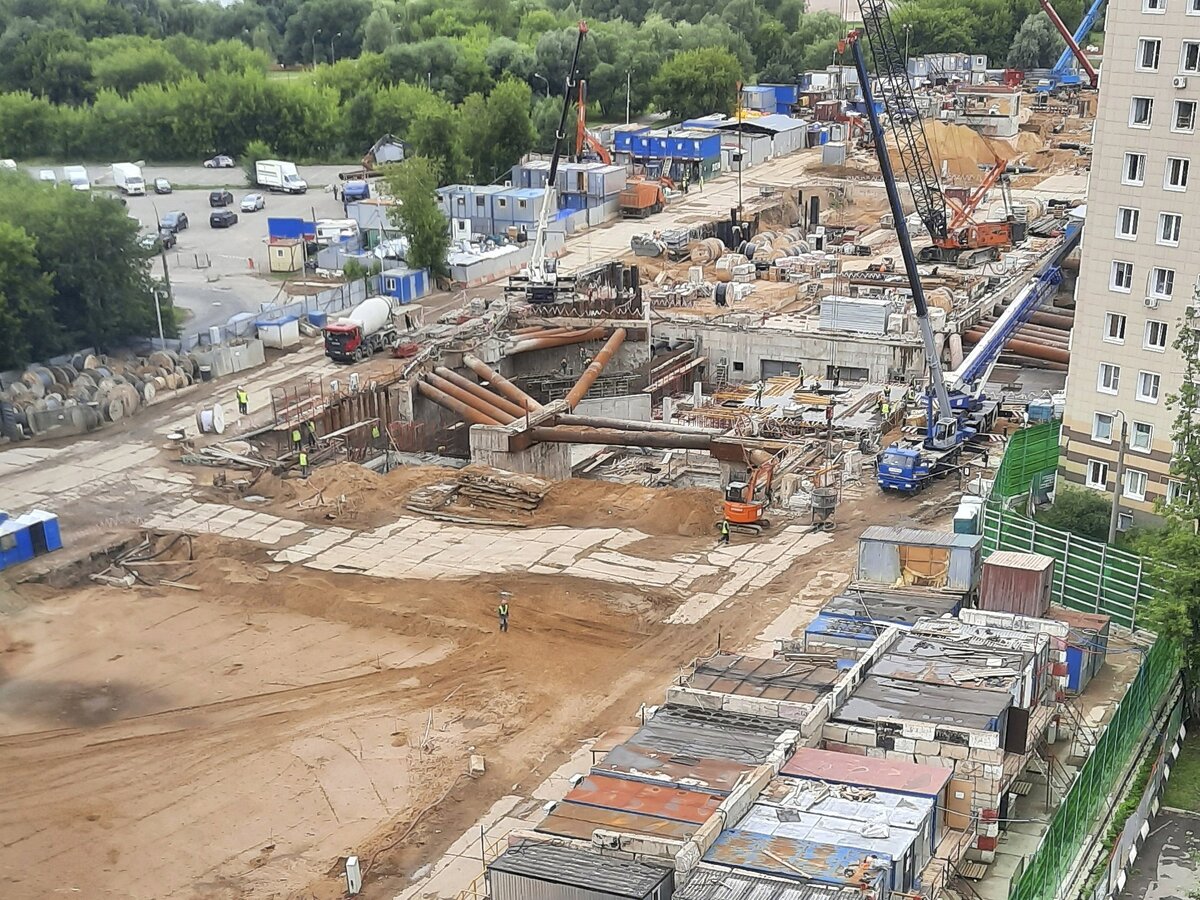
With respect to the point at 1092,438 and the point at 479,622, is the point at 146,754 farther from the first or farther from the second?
the point at 1092,438

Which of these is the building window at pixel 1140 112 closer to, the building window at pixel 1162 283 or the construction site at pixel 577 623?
the building window at pixel 1162 283

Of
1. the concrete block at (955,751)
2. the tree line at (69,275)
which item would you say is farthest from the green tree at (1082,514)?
the tree line at (69,275)

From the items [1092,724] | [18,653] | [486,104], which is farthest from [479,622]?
[486,104]

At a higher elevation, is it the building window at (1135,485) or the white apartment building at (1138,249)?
the white apartment building at (1138,249)

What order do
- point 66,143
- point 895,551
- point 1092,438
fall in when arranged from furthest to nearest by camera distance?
point 66,143 → point 1092,438 → point 895,551

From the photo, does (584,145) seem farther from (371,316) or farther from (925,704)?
(925,704)

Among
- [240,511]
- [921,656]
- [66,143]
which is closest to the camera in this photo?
[921,656]

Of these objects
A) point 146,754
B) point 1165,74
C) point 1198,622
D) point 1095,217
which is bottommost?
point 146,754

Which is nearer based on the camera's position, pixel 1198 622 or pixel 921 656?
pixel 921 656
